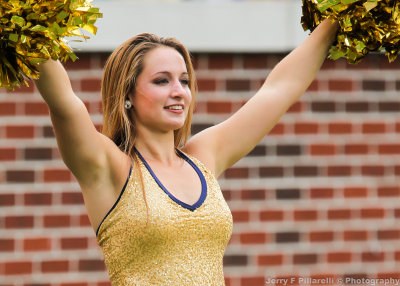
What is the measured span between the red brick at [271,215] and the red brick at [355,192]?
0.42 m

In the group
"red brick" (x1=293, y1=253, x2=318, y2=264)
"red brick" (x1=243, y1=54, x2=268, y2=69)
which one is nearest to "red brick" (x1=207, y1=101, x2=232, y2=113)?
"red brick" (x1=243, y1=54, x2=268, y2=69)

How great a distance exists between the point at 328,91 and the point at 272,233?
37.0 inches

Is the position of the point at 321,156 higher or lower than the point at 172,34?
lower

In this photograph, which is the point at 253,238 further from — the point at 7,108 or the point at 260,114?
the point at 260,114

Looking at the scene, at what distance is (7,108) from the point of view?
515cm

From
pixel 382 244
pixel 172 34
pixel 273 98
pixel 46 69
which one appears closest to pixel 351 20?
pixel 273 98

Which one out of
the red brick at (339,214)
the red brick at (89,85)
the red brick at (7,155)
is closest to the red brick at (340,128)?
the red brick at (339,214)

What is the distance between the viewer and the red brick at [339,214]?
17.6 feet

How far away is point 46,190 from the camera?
16.9 ft

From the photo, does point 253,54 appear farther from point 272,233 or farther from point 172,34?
point 272,233

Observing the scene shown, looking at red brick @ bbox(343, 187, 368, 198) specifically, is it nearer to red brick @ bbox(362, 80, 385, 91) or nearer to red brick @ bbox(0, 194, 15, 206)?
red brick @ bbox(362, 80, 385, 91)

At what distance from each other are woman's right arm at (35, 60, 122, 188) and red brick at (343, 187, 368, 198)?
2.51 meters

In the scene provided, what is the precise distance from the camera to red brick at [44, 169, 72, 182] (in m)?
5.15

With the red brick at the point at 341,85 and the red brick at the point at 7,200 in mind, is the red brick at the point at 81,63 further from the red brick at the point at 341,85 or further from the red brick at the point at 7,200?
the red brick at the point at 341,85
